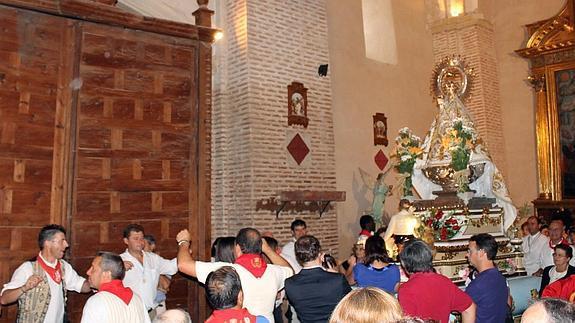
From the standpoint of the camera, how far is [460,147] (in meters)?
7.96

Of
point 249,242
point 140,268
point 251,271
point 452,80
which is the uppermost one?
point 452,80

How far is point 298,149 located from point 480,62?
332 inches

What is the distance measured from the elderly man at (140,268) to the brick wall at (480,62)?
1290 cm

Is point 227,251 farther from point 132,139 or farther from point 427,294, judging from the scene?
point 132,139

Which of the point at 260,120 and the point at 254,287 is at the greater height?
the point at 260,120

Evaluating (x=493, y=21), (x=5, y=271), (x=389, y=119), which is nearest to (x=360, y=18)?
(x=389, y=119)

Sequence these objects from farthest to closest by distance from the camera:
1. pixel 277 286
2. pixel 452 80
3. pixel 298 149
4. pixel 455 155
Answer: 1. pixel 298 149
2. pixel 452 80
3. pixel 455 155
4. pixel 277 286

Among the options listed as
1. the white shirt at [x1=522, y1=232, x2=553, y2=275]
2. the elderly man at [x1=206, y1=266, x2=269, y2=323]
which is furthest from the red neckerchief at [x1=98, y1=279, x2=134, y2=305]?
the white shirt at [x1=522, y1=232, x2=553, y2=275]

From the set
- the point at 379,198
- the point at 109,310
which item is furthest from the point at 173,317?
the point at 379,198

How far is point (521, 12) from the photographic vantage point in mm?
16781

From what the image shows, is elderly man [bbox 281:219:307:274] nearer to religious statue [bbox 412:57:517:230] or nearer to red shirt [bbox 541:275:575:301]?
religious statue [bbox 412:57:517:230]

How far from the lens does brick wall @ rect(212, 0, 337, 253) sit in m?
10.2

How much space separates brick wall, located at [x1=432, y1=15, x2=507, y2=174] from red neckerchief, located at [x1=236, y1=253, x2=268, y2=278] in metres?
13.4

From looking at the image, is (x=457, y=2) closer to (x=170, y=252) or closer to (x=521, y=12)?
(x=521, y=12)
